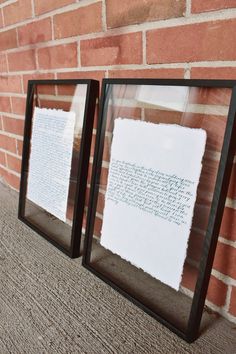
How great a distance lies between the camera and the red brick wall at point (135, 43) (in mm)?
684

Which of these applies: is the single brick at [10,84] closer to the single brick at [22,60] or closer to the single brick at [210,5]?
the single brick at [22,60]

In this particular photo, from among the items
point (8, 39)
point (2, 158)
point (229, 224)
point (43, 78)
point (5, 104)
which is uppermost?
point (8, 39)

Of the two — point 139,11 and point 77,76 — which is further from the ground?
point 139,11

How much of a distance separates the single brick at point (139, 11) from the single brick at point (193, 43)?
34 millimetres

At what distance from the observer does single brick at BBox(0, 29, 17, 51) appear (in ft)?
4.51

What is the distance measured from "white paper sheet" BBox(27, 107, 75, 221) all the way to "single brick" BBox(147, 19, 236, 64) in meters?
0.35

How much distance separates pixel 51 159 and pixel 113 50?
41cm

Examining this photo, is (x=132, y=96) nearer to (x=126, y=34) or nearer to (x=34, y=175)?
(x=126, y=34)

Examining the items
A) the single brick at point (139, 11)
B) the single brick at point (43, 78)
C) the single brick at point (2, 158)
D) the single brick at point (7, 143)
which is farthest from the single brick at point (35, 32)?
the single brick at point (2, 158)

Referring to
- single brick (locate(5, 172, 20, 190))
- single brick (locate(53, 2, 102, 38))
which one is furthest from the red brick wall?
single brick (locate(5, 172, 20, 190))

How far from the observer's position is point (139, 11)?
0.82 meters

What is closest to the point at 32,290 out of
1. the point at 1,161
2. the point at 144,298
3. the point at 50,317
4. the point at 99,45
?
the point at 50,317

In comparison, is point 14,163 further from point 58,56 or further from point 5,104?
point 58,56

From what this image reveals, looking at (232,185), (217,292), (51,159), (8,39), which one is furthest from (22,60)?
(217,292)
